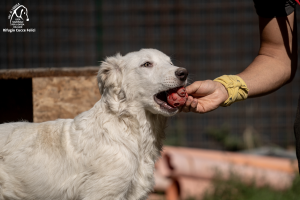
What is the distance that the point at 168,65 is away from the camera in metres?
2.88

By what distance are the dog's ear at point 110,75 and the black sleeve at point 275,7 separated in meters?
1.25

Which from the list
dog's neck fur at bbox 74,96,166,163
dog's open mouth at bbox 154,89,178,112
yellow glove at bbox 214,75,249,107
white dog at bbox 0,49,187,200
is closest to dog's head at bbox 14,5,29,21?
white dog at bbox 0,49,187,200

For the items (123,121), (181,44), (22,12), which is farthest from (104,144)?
(22,12)

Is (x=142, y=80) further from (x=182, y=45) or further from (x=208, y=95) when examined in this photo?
(x=182, y=45)

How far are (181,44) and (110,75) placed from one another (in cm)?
466

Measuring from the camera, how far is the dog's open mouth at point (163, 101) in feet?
8.93

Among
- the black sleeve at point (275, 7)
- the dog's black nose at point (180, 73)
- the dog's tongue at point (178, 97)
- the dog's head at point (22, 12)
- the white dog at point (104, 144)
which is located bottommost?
the white dog at point (104, 144)

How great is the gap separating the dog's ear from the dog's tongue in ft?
1.60

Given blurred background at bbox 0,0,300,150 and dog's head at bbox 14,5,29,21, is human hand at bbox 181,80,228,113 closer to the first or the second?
blurred background at bbox 0,0,300,150

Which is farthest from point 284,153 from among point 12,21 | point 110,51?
point 12,21

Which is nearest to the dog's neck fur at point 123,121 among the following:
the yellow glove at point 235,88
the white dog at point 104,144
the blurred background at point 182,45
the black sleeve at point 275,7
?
the white dog at point 104,144

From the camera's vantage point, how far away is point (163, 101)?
9.16ft

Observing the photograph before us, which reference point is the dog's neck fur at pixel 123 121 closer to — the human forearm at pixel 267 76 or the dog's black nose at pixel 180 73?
the dog's black nose at pixel 180 73

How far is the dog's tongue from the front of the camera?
105 inches
